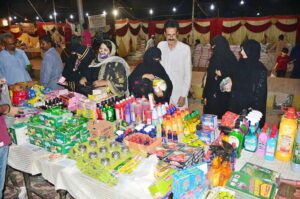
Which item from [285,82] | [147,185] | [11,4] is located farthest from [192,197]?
[11,4]

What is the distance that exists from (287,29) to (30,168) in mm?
10946

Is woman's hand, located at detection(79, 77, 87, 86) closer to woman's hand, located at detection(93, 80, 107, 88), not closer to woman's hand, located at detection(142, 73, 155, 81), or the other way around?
woman's hand, located at detection(93, 80, 107, 88)

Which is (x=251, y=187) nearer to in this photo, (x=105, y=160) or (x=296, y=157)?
(x=296, y=157)

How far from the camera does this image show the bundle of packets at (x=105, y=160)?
1.77 metres

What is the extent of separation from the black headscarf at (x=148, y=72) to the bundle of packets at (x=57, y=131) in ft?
3.24

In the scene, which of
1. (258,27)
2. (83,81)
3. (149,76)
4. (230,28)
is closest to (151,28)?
(230,28)

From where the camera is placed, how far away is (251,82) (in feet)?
8.92

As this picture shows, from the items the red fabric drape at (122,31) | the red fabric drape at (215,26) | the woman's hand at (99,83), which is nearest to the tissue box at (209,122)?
the woman's hand at (99,83)

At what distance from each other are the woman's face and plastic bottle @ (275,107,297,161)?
7.62 feet

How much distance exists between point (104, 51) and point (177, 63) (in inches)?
42.4

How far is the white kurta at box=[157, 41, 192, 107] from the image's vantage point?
3506mm

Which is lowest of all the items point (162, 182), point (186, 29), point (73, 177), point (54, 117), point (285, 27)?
point (73, 177)

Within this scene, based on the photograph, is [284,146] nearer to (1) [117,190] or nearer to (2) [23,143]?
(1) [117,190]

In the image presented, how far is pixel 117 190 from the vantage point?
169 cm
